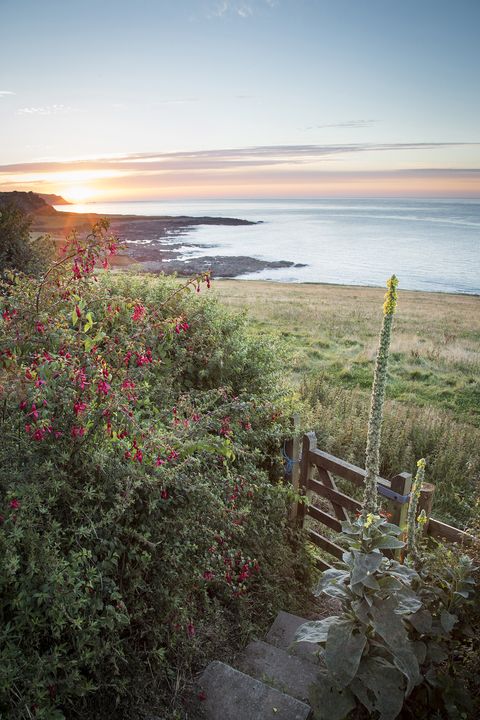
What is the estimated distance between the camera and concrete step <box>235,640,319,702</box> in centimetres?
396

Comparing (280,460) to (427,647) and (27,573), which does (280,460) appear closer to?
(427,647)

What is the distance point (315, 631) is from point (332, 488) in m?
2.55

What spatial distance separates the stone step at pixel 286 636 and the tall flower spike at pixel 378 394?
1601mm

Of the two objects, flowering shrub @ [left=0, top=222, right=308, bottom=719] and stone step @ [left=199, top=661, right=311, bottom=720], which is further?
stone step @ [left=199, top=661, right=311, bottom=720]

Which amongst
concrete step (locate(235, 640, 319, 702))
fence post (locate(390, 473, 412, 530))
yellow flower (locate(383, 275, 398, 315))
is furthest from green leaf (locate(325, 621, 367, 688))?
yellow flower (locate(383, 275, 398, 315))

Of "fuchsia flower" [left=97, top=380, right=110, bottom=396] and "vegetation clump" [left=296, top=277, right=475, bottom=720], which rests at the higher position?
"fuchsia flower" [left=97, top=380, right=110, bottom=396]

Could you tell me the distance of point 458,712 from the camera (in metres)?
3.14

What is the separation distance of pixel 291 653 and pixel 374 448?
6.45 feet

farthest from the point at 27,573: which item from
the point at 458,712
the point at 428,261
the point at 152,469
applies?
the point at 428,261

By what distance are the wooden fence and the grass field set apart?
51cm

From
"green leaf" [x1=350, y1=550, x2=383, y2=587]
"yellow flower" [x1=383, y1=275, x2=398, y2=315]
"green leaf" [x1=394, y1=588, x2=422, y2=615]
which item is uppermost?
"yellow flower" [x1=383, y1=275, x2=398, y2=315]

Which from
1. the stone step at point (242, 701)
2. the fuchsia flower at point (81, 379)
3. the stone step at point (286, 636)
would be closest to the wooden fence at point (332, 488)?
the stone step at point (286, 636)

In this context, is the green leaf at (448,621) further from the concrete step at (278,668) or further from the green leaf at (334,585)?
the concrete step at (278,668)

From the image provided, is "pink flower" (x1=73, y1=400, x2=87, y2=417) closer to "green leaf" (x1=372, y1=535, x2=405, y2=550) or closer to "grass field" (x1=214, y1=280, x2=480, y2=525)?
"green leaf" (x1=372, y1=535, x2=405, y2=550)
